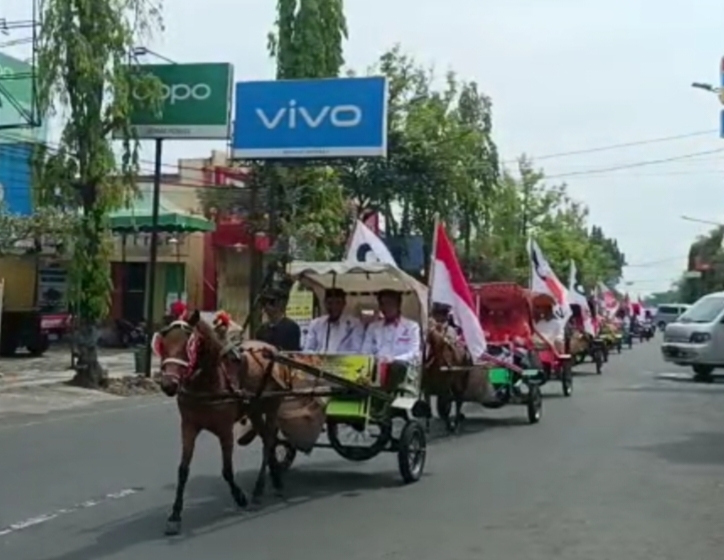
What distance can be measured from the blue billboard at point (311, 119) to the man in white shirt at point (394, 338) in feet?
62.2

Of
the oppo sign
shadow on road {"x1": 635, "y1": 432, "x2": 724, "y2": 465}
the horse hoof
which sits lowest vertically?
the horse hoof

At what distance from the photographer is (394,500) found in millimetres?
11273

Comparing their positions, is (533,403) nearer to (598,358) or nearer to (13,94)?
(598,358)

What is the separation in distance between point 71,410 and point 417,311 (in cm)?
958

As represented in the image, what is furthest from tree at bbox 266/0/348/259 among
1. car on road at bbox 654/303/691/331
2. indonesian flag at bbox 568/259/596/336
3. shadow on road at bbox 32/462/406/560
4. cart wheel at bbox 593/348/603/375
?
car on road at bbox 654/303/691/331

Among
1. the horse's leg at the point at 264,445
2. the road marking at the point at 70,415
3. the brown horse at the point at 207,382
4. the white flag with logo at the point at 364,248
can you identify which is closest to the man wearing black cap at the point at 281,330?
the horse's leg at the point at 264,445

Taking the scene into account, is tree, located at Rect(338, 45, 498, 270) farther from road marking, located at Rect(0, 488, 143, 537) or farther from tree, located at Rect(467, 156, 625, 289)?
road marking, located at Rect(0, 488, 143, 537)

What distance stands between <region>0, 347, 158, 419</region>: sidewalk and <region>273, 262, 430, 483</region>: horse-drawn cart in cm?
912

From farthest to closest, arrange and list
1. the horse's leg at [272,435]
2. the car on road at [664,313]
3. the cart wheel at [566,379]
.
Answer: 1. the car on road at [664,313]
2. the cart wheel at [566,379]
3. the horse's leg at [272,435]

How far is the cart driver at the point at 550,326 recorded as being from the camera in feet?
81.7

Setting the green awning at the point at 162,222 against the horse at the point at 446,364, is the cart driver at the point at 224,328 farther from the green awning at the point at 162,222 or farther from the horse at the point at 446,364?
the green awning at the point at 162,222

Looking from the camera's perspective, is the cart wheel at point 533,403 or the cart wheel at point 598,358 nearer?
the cart wheel at point 533,403

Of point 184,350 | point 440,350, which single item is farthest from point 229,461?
point 440,350

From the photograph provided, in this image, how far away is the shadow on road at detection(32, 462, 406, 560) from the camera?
9.16m
